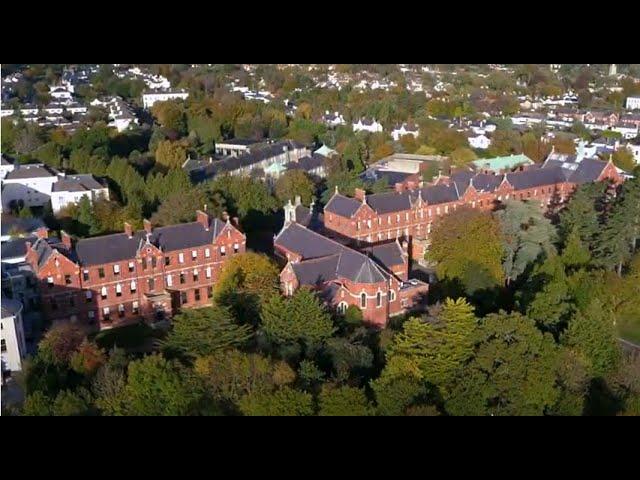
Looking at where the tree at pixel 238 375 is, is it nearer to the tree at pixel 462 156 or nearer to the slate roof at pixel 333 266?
the slate roof at pixel 333 266

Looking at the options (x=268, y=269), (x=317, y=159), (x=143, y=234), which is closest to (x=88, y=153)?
(x=317, y=159)

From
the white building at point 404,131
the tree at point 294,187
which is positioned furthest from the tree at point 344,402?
the white building at point 404,131

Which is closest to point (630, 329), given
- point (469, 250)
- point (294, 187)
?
point (469, 250)

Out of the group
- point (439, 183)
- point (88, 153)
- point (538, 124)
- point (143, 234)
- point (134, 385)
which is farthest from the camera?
point (538, 124)

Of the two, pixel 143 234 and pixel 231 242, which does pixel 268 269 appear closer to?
pixel 231 242

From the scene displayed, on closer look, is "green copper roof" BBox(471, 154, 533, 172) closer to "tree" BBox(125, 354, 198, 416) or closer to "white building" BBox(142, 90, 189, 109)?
"tree" BBox(125, 354, 198, 416)

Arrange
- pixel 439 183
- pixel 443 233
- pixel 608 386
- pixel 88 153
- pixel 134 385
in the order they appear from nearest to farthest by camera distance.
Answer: pixel 134 385 < pixel 608 386 < pixel 443 233 < pixel 439 183 < pixel 88 153

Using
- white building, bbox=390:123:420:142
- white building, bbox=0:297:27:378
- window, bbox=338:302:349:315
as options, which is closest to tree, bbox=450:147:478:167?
white building, bbox=390:123:420:142
